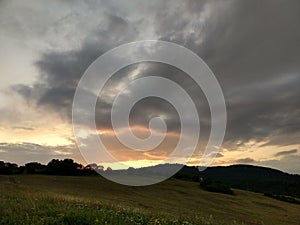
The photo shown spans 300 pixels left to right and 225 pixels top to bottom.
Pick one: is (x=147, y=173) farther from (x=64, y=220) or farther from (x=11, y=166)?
(x=64, y=220)

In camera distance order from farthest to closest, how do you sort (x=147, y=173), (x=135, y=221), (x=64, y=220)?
1. (x=147, y=173)
2. (x=135, y=221)
3. (x=64, y=220)

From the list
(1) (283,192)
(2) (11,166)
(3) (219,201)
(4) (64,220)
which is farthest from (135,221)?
(1) (283,192)

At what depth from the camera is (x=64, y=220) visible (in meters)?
9.87

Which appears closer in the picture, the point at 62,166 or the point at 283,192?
the point at 62,166

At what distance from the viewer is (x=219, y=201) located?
8175cm

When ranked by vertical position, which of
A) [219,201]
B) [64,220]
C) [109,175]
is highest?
[109,175]

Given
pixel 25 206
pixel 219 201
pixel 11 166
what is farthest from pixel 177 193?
pixel 25 206

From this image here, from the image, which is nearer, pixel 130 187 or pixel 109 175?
pixel 130 187

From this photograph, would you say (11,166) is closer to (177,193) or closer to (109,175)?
(109,175)

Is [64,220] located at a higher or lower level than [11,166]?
lower

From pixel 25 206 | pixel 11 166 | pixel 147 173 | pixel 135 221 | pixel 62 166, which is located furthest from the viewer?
pixel 147 173

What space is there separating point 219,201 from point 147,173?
145 ft

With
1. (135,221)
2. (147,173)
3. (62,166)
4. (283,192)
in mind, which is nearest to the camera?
(135,221)

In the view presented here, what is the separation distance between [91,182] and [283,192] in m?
114
